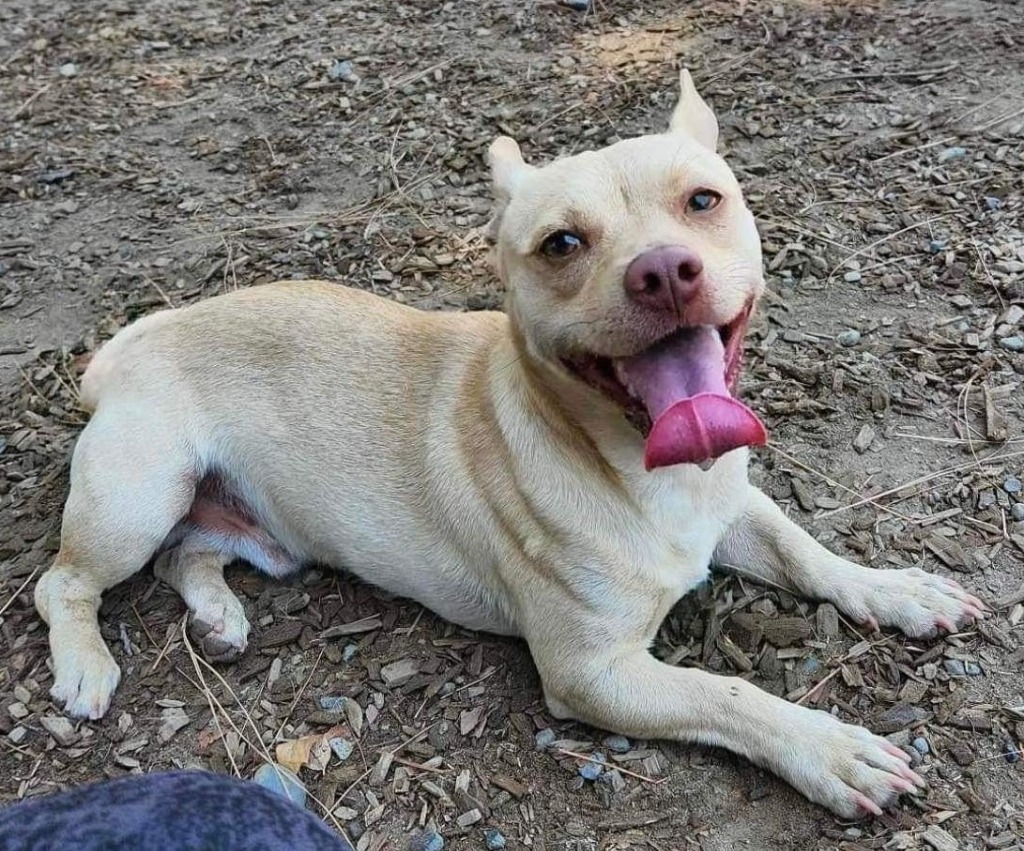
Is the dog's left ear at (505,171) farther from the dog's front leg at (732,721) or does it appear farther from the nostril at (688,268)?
the dog's front leg at (732,721)

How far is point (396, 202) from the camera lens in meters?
5.78

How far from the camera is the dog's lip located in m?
2.81

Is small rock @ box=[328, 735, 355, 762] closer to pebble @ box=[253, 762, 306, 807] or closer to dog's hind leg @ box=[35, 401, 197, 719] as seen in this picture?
pebble @ box=[253, 762, 306, 807]

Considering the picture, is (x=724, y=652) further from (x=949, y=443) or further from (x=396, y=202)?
(x=396, y=202)

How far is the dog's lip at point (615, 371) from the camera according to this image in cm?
281

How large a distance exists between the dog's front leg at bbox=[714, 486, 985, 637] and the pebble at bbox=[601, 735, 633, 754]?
82 centimetres

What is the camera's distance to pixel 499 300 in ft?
16.9

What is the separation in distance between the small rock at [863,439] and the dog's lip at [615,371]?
1.39m

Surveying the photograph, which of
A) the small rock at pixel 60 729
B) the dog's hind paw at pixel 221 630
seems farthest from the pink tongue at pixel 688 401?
the small rock at pixel 60 729

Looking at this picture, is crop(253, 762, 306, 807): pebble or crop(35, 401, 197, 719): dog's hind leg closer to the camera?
crop(253, 762, 306, 807): pebble

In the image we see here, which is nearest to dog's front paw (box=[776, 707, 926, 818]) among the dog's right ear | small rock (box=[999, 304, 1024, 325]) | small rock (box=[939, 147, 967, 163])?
the dog's right ear

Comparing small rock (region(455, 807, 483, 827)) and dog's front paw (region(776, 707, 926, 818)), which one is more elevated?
dog's front paw (region(776, 707, 926, 818))

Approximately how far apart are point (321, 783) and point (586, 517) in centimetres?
128

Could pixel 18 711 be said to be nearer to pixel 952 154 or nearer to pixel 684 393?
pixel 684 393
